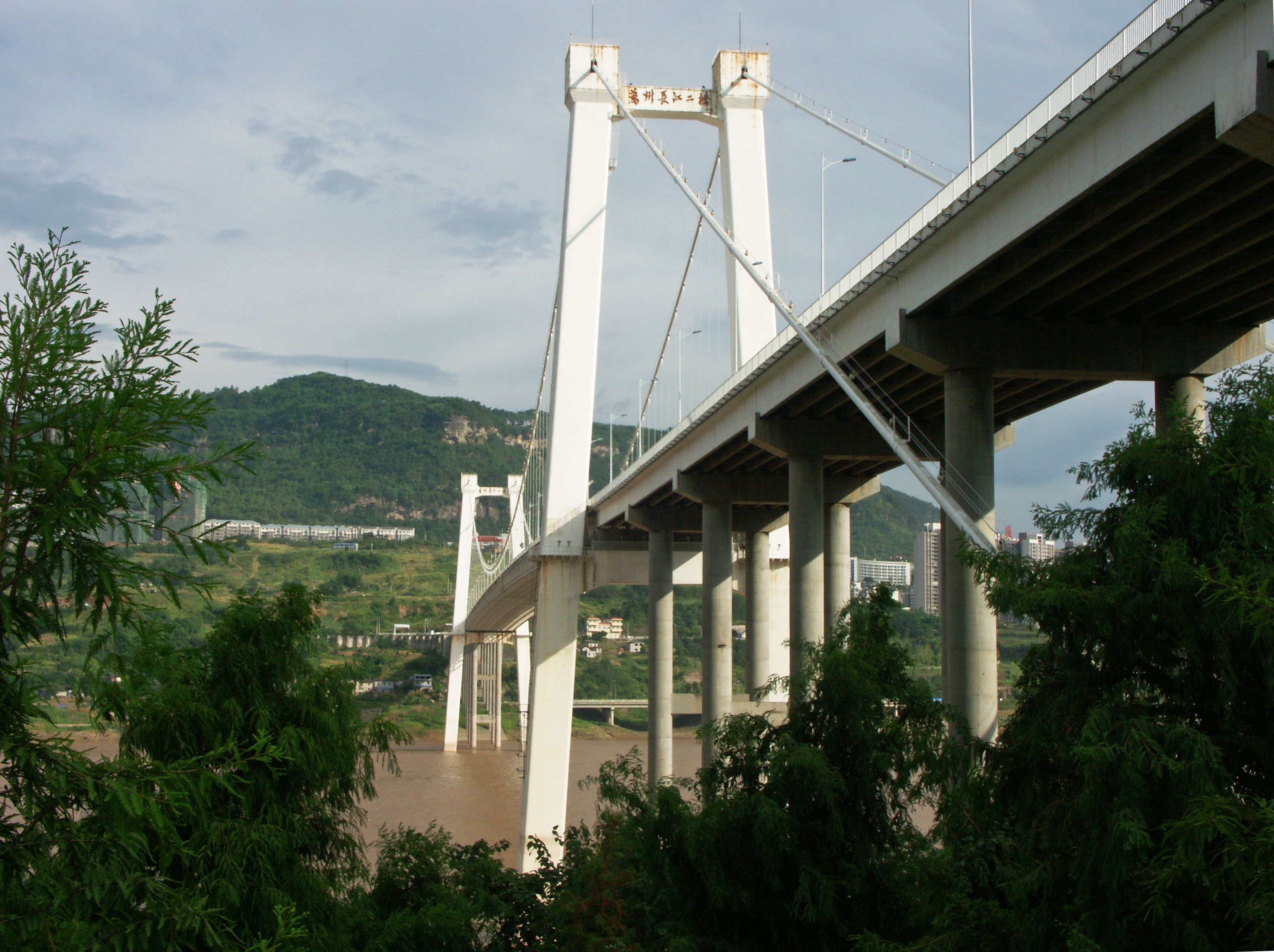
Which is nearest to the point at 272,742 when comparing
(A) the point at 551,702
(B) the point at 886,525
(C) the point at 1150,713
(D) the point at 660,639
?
(C) the point at 1150,713

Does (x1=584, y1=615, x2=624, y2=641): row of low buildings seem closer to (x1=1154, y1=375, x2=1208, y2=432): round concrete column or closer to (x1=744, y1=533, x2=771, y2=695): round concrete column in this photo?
(x1=744, y1=533, x2=771, y2=695): round concrete column

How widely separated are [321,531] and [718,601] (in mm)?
122901

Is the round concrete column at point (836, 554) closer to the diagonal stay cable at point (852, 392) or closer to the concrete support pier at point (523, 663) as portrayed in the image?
the diagonal stay cable at point (852, 392)

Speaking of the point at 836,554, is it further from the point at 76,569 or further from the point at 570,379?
the point at 76,569

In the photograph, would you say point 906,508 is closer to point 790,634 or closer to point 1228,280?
point 790,634

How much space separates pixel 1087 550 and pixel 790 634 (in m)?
19.8

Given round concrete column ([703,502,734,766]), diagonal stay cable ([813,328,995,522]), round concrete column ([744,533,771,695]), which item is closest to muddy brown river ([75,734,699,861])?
round concrete column ([703,502,734,766])

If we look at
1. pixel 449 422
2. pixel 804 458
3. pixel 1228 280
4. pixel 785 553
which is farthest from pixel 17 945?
pixel 449 422

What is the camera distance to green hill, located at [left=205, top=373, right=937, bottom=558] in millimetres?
157375

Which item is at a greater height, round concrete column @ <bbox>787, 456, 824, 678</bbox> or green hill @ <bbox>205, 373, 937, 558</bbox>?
green hill @ <bbox>205, 373, 937, 558</bbox>

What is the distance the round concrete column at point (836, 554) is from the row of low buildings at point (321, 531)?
98964 millimetres

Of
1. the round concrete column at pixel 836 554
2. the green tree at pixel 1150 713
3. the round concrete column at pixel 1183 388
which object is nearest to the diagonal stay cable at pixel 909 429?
the round concrete column at pixel 1183 388

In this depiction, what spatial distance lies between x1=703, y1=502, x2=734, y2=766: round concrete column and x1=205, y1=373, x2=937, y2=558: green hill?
4461 inches

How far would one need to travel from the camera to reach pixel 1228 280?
15.6 meters
